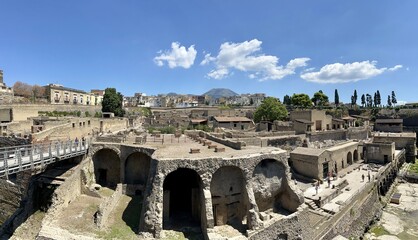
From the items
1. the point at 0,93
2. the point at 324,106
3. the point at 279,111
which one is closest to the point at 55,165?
the point at 0,93

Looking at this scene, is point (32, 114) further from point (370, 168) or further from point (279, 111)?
point (370, 168)

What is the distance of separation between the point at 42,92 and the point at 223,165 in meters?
61.9

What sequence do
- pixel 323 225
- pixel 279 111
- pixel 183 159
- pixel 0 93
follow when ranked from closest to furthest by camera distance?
pixel 183 159, pixel 323 225, pixel 0 93, pixel 279 111

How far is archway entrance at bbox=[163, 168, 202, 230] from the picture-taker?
19.4 metres

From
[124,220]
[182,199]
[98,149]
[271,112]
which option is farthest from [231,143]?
[271,112]

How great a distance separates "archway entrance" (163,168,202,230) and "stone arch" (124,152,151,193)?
124 inches

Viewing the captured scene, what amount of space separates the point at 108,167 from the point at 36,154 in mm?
7833

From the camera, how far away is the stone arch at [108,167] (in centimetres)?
2558

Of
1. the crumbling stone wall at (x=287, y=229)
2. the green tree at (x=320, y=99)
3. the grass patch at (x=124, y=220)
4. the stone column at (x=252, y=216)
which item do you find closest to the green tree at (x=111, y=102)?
the grass patch at (x=124, y=220)

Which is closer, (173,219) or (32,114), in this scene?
(173,219)

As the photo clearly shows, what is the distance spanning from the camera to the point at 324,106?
92.2m

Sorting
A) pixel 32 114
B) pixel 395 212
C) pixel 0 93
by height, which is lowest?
pixel 395 212

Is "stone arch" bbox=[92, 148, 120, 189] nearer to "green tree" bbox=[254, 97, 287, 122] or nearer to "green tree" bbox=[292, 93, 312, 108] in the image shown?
"green tree" bbox=[254, 97, 287, 122]

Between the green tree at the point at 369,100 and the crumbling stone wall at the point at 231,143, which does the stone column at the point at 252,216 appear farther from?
the green tree at the point at 369,100
